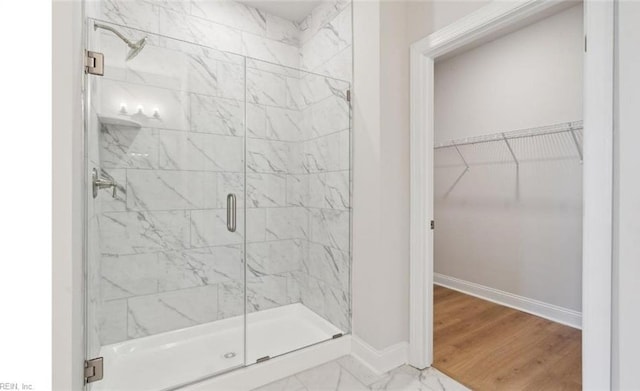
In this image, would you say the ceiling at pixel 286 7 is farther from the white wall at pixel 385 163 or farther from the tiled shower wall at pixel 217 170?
the white wall at pixel 385 163

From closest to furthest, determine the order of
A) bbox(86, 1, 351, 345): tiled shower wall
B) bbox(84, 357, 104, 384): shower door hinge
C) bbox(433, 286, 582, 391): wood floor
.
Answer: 1. bbox(84, 357, 104, 384): shower door hinge
2. bbox(433, 286, 582, 391): wood floor
3. bbox(86, 1, 351, 345): tiled shower wall

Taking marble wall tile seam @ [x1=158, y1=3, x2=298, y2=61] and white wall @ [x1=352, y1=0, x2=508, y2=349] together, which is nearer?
white wall @ [x1=352, y1=0, x2=508, y2=349]

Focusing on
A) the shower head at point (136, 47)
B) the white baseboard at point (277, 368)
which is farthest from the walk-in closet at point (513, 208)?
the shower head at point (136, 47)

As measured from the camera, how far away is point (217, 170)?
7.09 ft

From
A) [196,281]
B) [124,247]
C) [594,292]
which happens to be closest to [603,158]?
[594,292]

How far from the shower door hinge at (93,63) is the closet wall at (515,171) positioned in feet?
10.6

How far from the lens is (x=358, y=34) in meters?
2.04

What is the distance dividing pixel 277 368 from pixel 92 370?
3.09 feet

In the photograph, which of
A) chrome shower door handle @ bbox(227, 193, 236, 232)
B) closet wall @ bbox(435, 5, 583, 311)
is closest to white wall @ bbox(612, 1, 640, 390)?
closet wall @ bbox(435, 5, 583, 311)

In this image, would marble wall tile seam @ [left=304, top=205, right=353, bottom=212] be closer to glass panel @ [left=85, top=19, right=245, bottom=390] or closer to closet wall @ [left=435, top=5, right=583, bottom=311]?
glass panel @ [left=85, top=19, right=245, bottom=390]

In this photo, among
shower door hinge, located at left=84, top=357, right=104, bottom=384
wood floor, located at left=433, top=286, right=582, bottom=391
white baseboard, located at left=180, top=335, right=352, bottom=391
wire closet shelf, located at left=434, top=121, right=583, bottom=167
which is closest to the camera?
shower door hinge, located at left=84, top=357, right=104, bottom=384

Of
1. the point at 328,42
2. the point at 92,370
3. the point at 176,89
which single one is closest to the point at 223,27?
the point at 176,89

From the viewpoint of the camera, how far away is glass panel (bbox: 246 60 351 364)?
7.27 feet

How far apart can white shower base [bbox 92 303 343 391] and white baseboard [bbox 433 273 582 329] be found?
Answer: 6.04 ft
